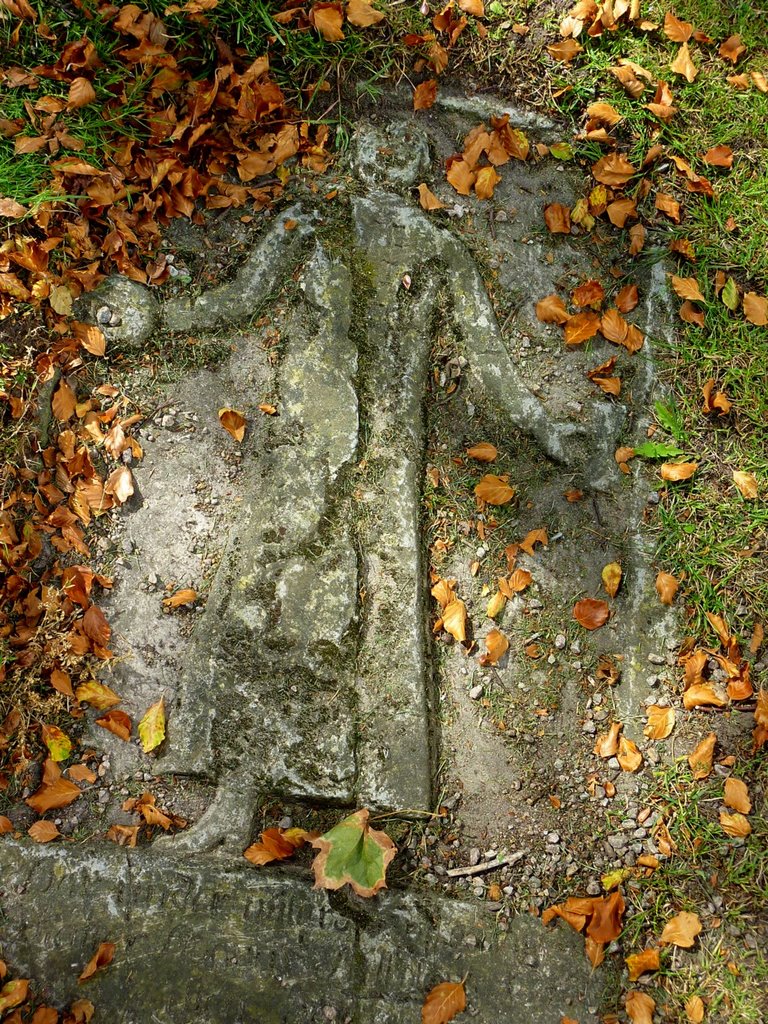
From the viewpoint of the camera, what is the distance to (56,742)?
2631 millimetres

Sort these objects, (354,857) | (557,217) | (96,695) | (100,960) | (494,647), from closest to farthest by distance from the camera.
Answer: (100,960), (354,857), (96,695), (494,647), (557,217)

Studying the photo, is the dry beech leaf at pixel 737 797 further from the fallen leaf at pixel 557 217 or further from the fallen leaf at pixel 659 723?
the fallen leaf at pixel 557 217

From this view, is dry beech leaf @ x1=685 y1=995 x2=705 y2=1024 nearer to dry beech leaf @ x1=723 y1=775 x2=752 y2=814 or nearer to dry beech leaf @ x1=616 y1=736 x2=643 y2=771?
dry beech leaf @ x1=723 y1=775 x2=752 y2=814

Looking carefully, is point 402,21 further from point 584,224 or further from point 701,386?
point 701,386

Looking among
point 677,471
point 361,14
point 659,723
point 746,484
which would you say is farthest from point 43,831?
point 361,14

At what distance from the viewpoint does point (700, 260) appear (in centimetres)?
300

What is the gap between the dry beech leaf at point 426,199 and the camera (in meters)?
2.94

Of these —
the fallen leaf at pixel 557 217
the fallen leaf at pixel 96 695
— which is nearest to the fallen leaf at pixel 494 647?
the fallen leaf at pixel 96 695

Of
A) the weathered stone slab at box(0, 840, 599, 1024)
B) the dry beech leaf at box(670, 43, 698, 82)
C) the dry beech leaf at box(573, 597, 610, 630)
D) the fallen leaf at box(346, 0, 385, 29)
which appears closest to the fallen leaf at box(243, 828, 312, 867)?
the weathered stone slab at box(0, 840, 599, 1024)

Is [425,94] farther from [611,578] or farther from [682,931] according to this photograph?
[682,931]

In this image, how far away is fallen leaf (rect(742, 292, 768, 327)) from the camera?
9.73ft

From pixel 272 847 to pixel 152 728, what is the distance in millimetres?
560

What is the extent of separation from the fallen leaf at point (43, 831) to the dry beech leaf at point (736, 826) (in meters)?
2.24

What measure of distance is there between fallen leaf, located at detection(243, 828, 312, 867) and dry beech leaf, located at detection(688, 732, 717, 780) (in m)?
1.34
